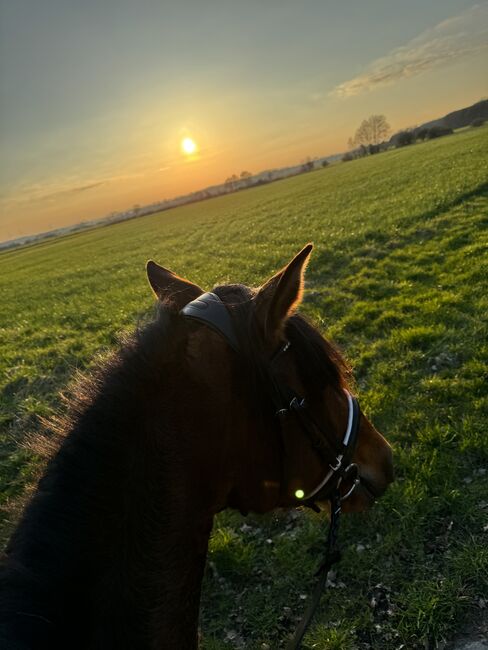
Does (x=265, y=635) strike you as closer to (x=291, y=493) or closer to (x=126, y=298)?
(x=291, y=493)

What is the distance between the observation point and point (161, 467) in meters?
1.83

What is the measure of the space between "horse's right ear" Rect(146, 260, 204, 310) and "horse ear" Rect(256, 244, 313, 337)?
50cm

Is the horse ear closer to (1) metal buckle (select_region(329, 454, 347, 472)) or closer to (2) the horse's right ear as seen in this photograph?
(2) the horse's right ear

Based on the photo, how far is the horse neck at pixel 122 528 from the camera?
1.62 meters

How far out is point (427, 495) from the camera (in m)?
4.33

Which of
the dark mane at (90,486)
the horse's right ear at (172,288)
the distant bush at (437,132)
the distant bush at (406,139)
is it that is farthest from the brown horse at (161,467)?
the distant bush at (406,139)

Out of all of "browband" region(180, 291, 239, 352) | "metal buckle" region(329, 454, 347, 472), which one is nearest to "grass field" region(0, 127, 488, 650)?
"browband" region(180, 291, 239, 352)

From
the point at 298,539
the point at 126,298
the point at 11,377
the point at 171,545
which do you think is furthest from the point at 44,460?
the point at 126,298

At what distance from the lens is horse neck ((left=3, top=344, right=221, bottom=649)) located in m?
1.62

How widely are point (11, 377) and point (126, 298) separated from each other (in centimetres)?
663

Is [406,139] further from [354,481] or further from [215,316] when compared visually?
[215,316]

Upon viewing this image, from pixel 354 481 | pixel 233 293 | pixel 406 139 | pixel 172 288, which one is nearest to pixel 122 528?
pixel 233 293

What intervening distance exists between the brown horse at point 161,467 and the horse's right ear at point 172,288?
0.14 metres

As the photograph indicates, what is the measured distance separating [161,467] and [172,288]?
1024 millimetres
